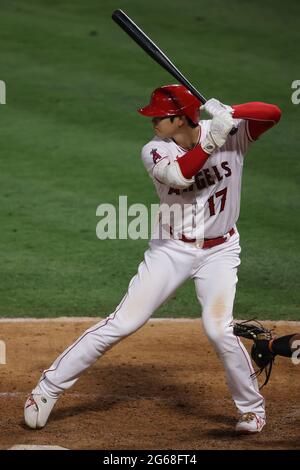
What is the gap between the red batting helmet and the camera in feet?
20.5

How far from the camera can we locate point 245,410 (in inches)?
254

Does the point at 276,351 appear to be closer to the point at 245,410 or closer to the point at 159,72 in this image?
the point at 245,410

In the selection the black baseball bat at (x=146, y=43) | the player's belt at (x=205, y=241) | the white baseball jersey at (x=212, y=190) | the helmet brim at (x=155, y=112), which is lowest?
the player's belt at (x=205, y=241)

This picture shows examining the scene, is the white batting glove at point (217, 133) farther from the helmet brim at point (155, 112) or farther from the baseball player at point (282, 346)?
the baseball player at point (282, 346)

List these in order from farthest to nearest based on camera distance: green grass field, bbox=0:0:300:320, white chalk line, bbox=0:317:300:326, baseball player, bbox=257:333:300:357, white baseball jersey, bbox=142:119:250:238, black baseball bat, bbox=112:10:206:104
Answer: green grass field, bbox=0:0:300:320
white chalk line, bbox=0:317:300:326
black baseball bat, bbox=112:10:206:104
white baseball jersey, bbox=142:119:250:238
baseball player, bbox=257:333:300:357

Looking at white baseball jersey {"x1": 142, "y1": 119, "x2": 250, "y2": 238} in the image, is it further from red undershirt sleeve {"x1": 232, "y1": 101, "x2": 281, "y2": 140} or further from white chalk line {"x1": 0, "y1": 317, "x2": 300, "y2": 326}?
white chalk line {"x1": 0, "y1": 317, "x2": 300, "y2": 326}

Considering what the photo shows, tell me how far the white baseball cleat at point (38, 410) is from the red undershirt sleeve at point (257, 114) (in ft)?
6.52

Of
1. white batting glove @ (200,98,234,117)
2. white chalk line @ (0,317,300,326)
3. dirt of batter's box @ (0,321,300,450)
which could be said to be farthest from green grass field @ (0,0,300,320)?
white batting glove @ (200,98,234,117)

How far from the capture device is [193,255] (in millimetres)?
6387

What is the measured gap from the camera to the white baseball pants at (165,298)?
630 cm

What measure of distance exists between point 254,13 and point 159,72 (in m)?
2.86

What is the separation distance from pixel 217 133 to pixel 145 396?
2.02 metres

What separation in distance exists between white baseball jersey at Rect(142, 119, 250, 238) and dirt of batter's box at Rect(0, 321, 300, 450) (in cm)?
119

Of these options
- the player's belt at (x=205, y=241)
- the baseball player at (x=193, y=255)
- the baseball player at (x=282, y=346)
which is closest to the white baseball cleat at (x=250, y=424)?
the baseball player at (x=193, y=255)
